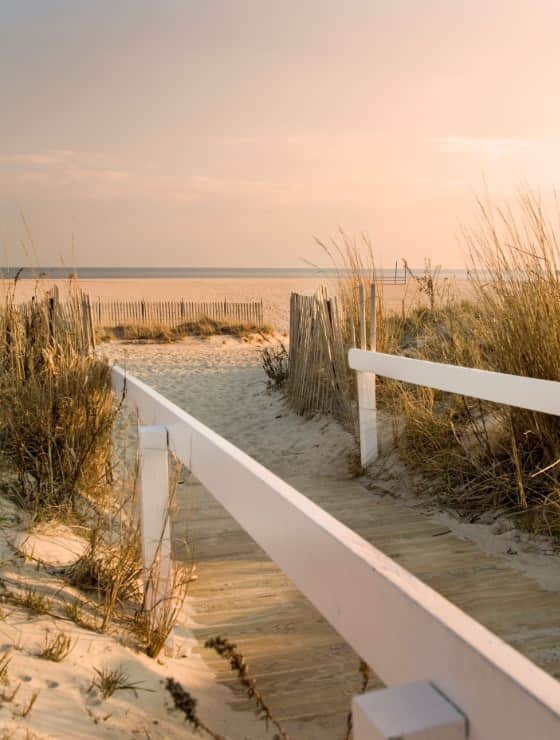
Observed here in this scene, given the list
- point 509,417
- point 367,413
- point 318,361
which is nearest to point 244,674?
point 509,417

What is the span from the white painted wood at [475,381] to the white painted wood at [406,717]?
2.31 metres

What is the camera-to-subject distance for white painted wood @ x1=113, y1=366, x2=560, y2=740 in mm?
623

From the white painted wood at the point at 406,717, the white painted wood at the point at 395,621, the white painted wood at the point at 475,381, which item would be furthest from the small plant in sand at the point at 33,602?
the white painted wood at the point at 475,381

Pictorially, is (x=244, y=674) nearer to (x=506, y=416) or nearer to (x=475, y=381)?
(x=475, y=381)

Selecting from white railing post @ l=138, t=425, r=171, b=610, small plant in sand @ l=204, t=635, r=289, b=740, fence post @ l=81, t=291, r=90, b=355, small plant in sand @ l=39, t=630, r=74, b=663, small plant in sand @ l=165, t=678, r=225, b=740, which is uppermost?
fence post @ l=81, t=291, r=90, b=355

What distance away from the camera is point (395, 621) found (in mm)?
812

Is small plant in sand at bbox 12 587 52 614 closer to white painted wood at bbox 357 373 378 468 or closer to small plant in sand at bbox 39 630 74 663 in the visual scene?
small plant in sand at bbox 39 630 74 663

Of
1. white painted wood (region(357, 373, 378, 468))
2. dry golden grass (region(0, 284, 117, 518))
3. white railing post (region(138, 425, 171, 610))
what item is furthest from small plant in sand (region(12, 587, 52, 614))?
white painted wood (region(357, 373, 378, 468))

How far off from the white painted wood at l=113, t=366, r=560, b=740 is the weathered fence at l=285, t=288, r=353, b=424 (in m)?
4.69

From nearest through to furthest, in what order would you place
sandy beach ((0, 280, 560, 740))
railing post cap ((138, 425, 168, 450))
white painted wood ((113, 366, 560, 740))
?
1. white painted wood ((113, 366, 560, 740))
2. sandy beach ((0, 280, 560, 740))
3. railing post cap ((138, 425, 168, 450))

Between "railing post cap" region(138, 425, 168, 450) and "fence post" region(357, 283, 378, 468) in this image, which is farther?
"fence post" region(357, 283, 378, 468)

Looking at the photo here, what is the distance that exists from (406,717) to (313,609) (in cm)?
221

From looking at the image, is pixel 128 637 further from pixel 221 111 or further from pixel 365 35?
pixel 221 111

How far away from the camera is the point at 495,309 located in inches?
155
